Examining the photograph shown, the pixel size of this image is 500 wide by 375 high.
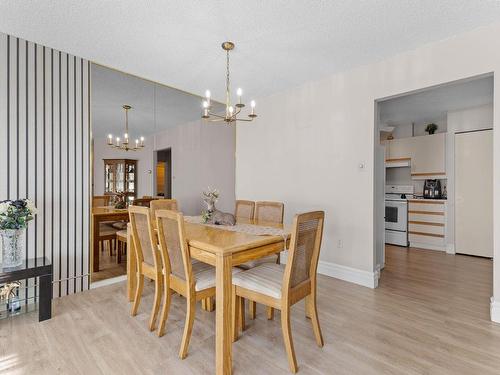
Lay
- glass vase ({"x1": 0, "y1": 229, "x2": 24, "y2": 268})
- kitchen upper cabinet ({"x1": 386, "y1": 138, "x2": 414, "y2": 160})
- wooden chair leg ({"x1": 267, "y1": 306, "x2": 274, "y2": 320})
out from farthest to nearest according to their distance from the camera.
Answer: kitchen upper cabinet ({"x1": 386, "y1": 138, "x2": 414, "y2": 160}) → wooden chair leg ({"x1": 267, "y1": 306, "x2": 274, "y2": 320}) → glass vase ({"x1": 0, "y1": 229, "x2": 24, "y2": 268})

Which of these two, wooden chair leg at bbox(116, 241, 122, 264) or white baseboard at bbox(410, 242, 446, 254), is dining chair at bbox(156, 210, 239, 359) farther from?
white baseboard at bbox(410, 242, 446, 254)

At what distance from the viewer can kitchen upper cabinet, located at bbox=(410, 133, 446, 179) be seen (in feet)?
16.0

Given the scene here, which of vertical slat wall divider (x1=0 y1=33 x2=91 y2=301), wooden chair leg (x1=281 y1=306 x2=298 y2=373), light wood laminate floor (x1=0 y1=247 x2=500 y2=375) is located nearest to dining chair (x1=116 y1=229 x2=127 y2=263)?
vertical slat wall divider (x1=0 y1=33 x2=91 y2=301)

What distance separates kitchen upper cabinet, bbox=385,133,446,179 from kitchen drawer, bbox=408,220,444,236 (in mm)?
899

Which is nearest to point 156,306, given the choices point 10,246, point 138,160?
point 10,246

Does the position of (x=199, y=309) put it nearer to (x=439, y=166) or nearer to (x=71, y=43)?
(x=71, y=43)

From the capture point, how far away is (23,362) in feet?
5.75

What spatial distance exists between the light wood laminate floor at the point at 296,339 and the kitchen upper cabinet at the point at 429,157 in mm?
2624

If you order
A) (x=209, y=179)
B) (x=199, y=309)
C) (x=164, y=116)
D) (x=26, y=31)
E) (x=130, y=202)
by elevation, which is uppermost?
(x=26, y=31)

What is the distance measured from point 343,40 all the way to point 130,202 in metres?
3.11

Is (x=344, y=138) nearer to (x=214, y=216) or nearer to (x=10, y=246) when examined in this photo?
(x=214, y=216)

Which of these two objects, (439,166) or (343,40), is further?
(439,166)

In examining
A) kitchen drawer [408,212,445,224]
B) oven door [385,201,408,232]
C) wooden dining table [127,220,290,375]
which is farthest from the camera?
oven door [385,201,408,232]

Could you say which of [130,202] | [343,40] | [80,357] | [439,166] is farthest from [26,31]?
[439,166]
